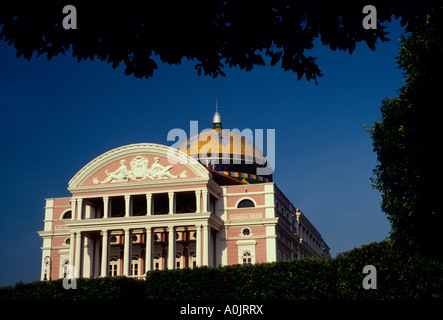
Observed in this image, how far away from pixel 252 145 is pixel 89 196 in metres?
24.5

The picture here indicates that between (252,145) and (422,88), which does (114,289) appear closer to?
(422,88)

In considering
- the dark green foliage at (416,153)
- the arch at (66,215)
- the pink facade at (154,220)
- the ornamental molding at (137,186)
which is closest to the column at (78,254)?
the pink facade at (154,220)

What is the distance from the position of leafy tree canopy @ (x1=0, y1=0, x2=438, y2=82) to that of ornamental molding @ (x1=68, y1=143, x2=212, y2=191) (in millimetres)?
43768

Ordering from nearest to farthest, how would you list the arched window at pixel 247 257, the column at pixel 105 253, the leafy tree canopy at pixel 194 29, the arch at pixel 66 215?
the leafy tree canopy at pixel 194 29 → the column at pixel 105 253 → the arched window at pixel 247 257 → the arch at pixel 66 215

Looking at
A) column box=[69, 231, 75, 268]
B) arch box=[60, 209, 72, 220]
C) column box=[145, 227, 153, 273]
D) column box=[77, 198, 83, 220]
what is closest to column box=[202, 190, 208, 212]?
column box=[145, 227, 153, 273]

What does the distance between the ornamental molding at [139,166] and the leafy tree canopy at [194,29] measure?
4377cm

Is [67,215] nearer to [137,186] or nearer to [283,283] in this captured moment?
[137,186]

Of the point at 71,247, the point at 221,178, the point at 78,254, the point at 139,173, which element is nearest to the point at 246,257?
the point at 221,178

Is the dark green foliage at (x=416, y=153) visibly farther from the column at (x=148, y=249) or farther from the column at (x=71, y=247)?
the column at (x=71, y=247)

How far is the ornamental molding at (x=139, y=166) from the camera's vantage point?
5325cm

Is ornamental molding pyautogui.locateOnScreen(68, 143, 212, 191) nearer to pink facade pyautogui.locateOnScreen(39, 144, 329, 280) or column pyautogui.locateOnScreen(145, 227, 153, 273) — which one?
pink facade pyautogui.locateOnScreen(39, 144, 329, 280)

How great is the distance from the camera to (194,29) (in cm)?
833

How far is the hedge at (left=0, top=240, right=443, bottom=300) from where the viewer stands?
28.4 m
